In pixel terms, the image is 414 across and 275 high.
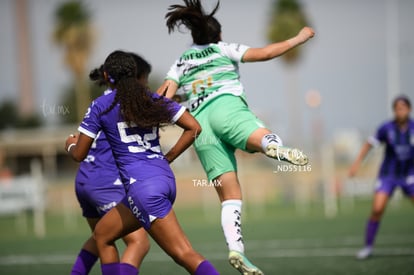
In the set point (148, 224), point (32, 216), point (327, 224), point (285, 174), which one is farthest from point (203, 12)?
point (285, 174)

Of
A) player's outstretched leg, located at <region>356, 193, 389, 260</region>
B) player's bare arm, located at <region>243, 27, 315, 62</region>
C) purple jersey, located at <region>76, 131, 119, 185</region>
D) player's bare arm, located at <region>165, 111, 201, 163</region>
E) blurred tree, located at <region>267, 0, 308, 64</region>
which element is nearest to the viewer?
player's bare arm, located at <region>165, 111, 201, 163</region>

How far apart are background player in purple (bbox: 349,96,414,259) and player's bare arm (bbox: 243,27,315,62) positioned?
444 cm

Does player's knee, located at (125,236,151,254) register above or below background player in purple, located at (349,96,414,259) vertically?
above

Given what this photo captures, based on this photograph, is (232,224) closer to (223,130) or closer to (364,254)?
(223,130)

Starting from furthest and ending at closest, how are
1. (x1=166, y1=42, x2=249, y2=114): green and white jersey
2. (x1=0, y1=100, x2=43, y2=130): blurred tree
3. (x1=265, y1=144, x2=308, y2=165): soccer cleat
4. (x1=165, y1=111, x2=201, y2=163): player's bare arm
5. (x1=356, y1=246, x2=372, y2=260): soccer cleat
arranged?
(x1=0, y1=100, x2=43, y2=130): blurred tree < (x1=356, y1=246, x2=372, y2=260): soccer cleat < (x1=166, y1=42, x2=249, y2=114): green and white jersey < (x1=265, y1=144, x2=308, y2=165): soccer cleat < (x1=165, y1=111, x2=201, y2=163): player's bare arm

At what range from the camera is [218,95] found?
655cm

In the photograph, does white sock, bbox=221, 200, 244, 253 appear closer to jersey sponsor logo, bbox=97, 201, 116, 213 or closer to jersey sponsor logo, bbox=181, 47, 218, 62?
jersey sponsor logo, bbox=97, 201, 116, 213

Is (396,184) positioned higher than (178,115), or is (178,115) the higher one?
(178,115)

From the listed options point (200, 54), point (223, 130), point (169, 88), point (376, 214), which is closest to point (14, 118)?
point (376, 214)

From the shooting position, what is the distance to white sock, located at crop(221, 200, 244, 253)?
20.6 feet

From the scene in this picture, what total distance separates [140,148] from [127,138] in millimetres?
130

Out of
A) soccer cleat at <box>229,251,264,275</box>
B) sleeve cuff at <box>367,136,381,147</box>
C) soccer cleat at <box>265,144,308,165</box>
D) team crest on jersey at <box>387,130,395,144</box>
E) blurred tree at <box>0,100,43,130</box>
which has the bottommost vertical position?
blurred tree at <box>0,100,43,130</box>

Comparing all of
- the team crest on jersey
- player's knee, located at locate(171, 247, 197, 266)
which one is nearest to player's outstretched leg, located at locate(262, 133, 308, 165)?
player's knee, located at locate(171, 247, 197, 266)

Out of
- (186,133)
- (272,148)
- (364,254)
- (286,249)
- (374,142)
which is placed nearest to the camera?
(186,133)
